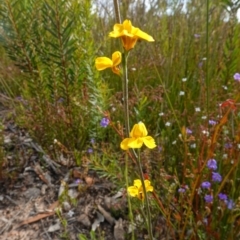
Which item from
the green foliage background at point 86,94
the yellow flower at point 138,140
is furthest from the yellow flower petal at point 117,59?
the green foliage background at point 86,94

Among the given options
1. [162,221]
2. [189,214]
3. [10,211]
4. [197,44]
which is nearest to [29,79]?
[10,211]

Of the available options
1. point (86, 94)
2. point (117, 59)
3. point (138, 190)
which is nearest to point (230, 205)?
point (138, 190)

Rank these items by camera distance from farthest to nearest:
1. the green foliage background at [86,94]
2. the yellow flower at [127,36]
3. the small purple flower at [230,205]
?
the green foliage background at [86,94] < the small purple flower at [230,205] < the yellow flower at [127,36]

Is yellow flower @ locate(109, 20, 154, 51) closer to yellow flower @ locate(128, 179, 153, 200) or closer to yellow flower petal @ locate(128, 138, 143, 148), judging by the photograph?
yellow flower petal @ locate(128, 138, 143, 148)

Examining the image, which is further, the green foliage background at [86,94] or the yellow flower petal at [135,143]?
the green foliage background at [86,94]

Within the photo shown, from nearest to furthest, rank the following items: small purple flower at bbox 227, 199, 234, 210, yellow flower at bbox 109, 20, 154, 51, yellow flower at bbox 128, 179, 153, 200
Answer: yellow flower at bbox 109, 20, 154, 51, yellow flower at bbox 128, 179, 153, 200, small purple flower at bbox 227, 199, 234, 210

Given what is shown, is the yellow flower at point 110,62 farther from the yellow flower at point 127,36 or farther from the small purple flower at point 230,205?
the small purple flower at point 230,205

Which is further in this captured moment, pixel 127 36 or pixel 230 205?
pixel 230 205

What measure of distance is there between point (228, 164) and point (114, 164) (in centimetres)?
43

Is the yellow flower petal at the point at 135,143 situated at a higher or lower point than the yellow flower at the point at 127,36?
lower

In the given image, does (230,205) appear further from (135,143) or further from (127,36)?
(127,36)

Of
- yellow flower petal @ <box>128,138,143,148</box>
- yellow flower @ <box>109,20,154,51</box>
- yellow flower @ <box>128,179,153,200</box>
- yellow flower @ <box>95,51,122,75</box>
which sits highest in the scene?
yellow flower @ <box>109,20,154,51</box>

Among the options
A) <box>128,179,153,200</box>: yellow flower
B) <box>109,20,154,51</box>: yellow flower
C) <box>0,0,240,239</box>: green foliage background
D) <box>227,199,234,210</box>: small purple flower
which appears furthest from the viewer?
<box>0,0,240,239</box>: green foliage background

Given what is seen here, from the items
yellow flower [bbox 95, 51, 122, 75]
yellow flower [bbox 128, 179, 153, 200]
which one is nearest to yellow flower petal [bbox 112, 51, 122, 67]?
yellow flower [bbox 95, 51, 122, 75]
